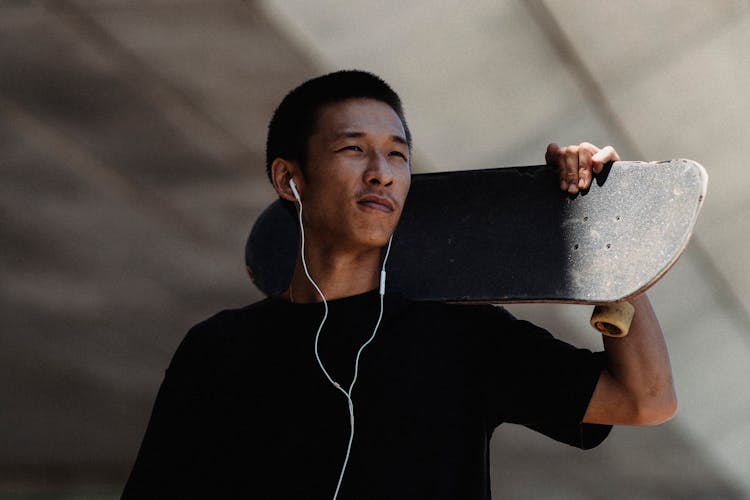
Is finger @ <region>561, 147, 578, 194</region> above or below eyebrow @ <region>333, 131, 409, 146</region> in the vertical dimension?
below

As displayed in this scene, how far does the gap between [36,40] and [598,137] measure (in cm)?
291

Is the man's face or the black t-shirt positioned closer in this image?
the black t-shirt

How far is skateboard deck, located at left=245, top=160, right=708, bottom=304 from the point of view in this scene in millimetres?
1977

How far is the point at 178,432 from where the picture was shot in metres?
2.03

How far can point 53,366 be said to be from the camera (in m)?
9.23

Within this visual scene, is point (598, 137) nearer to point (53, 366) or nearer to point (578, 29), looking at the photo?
point (578, 29)

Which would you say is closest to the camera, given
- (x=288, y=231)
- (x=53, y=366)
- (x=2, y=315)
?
(x=288, y=231)

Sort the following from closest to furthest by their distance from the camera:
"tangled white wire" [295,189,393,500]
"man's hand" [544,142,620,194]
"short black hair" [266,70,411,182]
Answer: "tangled white wire" [295,189,393,500] < "man's hand" [544,142,620,194] < "short black hair" [266,70,411,182]

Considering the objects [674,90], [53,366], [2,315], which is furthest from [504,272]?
[53,366]

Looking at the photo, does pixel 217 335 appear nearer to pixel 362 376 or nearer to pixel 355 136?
pixel 362 376

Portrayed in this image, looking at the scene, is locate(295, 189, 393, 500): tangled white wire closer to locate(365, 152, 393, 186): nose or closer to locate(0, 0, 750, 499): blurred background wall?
locate(365, 152, 393, 186): nose

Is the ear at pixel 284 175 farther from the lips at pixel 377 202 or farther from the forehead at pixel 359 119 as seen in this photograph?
the lips at pixel 377 202

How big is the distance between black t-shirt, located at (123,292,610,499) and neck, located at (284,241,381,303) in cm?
3

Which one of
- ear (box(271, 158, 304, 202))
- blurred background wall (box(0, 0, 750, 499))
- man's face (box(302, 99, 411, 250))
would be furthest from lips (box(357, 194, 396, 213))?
blurred background wall (box(0, 0, 750, 499))
